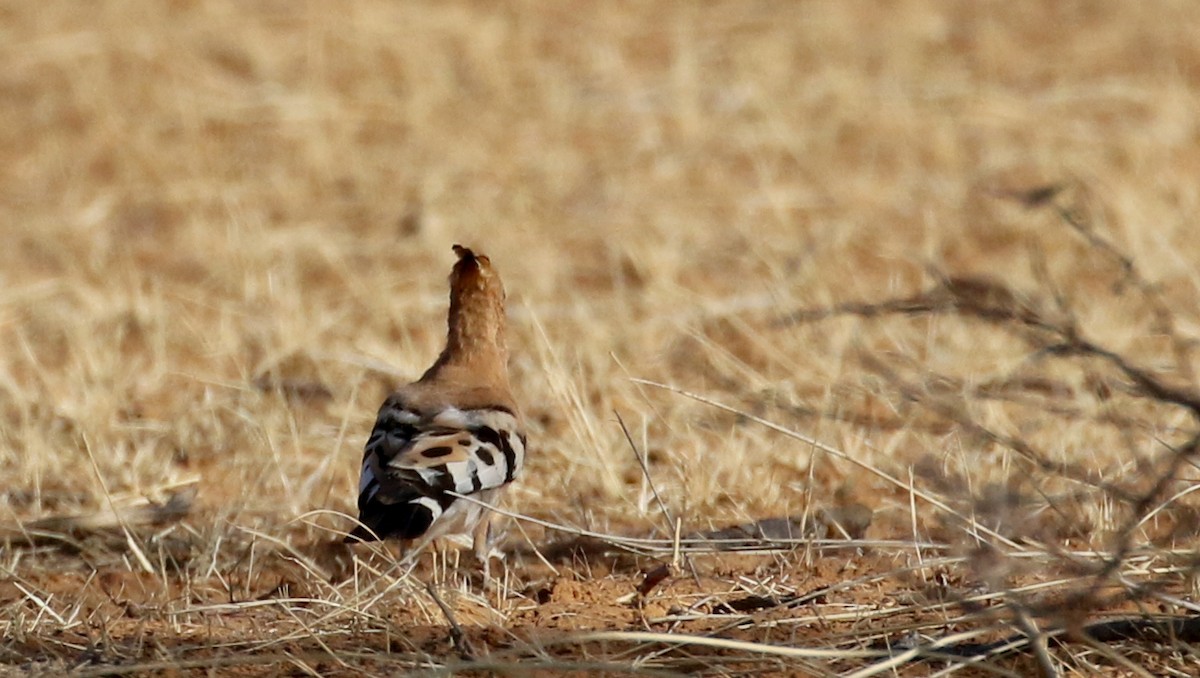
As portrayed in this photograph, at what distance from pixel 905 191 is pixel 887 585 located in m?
5.00

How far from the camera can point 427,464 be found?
377 centimetres

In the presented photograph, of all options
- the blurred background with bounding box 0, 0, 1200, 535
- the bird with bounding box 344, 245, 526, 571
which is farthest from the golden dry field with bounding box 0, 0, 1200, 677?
the bird with bounding box 344, 245, 526, 571

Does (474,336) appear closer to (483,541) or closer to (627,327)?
(483,541)

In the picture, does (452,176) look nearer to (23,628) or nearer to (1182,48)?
(1182,48)

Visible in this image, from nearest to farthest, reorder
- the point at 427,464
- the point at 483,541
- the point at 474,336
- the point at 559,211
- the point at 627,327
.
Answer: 1. the point at 427,464
2. the point at 483,541
3. the point at 474,336
4. the point at 627,327
5. the point at 559,211

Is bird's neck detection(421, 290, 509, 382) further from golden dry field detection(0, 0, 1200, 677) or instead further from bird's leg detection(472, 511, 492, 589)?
bird's leg detection(472, 511, 492, 589)

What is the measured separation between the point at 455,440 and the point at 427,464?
0.12 m

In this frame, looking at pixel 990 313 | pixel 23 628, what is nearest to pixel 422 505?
pixel 23 628

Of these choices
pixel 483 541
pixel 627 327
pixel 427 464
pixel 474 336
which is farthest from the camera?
pixel 627 327

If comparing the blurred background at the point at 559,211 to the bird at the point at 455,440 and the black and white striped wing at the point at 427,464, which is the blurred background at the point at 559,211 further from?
the black and white striped wing at the point at 427,464

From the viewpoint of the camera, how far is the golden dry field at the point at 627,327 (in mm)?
3246

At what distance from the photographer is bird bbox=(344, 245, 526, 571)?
3.68 meters

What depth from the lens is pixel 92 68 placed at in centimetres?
1006

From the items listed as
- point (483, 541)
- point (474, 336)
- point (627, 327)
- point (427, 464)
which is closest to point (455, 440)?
point (427, 464)
